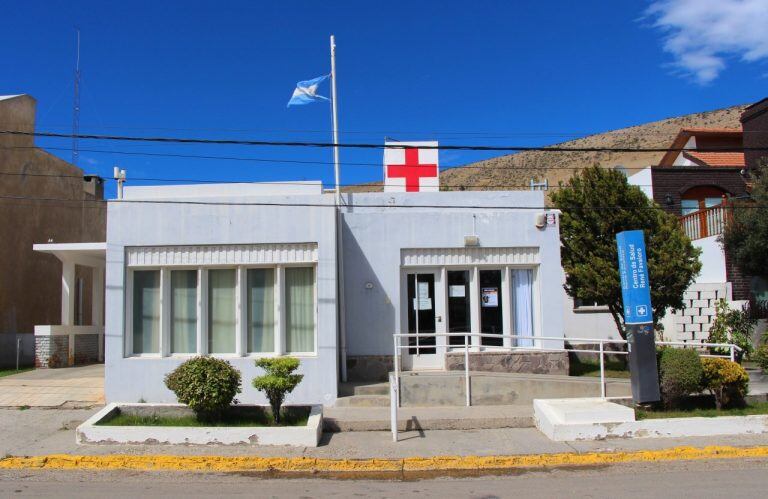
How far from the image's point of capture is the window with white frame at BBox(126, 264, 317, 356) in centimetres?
1282

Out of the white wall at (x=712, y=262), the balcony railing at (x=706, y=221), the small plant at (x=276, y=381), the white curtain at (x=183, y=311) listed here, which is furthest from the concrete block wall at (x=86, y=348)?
the white wall at (x=712, y=262)

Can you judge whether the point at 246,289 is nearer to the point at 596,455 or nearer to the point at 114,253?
the point at 114,253

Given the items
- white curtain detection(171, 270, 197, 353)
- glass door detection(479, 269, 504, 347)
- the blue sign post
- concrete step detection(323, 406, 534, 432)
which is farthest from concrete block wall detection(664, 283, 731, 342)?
white curtain detection(171, 270, 197, 353)

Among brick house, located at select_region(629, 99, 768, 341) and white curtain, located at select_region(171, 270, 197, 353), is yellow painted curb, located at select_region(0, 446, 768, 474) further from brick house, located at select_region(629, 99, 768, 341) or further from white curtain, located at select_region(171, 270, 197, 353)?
brick house, located at select_region(629, 99, 768, 341)

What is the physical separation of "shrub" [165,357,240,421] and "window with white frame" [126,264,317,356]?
2795mm

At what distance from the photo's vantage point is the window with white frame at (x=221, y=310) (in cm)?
1282

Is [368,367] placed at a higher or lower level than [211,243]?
lower

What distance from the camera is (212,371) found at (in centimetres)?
980

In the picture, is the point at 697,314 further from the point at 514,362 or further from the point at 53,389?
the point at 53,389

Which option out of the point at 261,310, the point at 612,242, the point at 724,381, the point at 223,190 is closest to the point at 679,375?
the point at 724,381

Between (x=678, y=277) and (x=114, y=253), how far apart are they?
12.3 meters

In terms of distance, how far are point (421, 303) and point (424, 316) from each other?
0.99 ft

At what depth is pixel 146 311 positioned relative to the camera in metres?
13.1

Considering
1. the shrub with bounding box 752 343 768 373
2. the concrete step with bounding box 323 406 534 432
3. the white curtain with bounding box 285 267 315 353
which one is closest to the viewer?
the concrete step with bounding box 323 406 534 432
